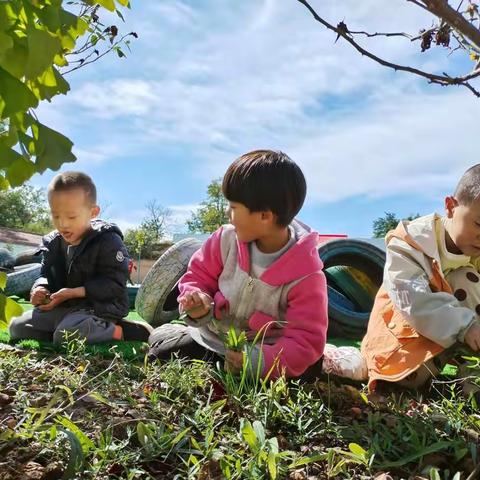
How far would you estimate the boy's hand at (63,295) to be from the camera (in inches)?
148

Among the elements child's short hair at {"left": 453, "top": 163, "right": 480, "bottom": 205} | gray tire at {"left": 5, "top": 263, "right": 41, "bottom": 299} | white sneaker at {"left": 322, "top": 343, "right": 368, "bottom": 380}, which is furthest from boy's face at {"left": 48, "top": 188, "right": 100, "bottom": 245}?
gray tire at {"left": 5, "top": 263, "right": 41, "bottom": 299}

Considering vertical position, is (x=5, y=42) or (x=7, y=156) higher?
(x=5, y=42)

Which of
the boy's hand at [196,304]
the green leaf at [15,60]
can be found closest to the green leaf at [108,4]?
the green leaf at [15,60]

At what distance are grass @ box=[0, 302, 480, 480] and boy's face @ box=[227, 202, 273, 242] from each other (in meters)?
0.68

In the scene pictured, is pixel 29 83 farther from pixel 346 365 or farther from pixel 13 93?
pixel 346 365

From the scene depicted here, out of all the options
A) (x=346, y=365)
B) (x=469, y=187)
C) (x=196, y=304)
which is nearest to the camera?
(x=196, y=304)

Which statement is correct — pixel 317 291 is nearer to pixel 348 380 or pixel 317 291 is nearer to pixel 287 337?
pixel 287 337

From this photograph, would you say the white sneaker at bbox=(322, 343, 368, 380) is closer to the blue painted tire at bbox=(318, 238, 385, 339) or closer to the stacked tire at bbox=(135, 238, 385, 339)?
the stacked tire at bbox=(135, 238, 385, 339)

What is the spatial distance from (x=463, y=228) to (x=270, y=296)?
0.94m

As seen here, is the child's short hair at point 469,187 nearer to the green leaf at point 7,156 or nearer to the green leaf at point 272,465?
the green leaf at point 272,465

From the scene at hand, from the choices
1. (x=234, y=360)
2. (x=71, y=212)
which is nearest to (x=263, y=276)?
(x=234, y=360)

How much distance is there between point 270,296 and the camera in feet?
8.37

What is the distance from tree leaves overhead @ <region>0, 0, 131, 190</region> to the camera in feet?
3.81

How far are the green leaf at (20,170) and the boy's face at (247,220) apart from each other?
3.79 ft
